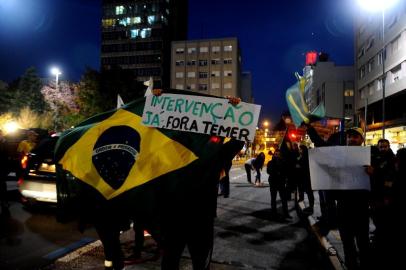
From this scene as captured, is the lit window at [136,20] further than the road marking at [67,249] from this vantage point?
Yes

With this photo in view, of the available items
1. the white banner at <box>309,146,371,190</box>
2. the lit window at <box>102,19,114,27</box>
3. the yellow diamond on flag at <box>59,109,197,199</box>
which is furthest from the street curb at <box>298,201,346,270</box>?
the lit window at <box>102,19,114,27</box>

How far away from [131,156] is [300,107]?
308cm

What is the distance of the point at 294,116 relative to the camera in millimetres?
5973

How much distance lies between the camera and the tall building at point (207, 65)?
90.6 m

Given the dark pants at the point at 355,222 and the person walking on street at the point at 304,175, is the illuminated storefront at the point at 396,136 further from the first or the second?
the dark pants at the point at 355,222

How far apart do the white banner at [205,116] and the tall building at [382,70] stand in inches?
1074

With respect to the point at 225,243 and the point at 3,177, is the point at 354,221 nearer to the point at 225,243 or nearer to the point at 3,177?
the point at 225,243

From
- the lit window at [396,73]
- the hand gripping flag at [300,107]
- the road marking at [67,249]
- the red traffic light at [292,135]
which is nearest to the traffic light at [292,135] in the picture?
the red traffic light at [292,135]

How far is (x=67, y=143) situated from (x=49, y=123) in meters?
45.5

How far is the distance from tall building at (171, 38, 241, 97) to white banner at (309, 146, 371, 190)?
85.7 metres

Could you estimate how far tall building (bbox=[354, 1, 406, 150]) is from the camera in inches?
1389

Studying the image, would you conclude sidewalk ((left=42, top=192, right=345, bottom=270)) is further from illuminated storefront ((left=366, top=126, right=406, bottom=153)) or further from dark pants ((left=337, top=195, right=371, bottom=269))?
illuminated storefront ((left=366, top=126, right=406, bottom=153))

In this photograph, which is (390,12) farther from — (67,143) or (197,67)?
(197,67)

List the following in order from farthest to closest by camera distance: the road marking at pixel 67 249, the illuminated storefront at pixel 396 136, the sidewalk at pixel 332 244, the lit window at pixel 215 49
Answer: the lit window at pixel 215 49
the illuminated storefront at pixel 396 136
the road marking at pixel 67 249
the sidewalk at pixel 332 244
